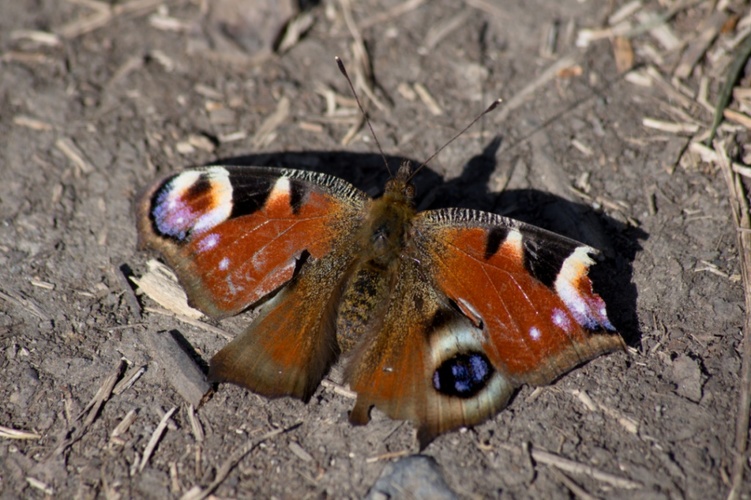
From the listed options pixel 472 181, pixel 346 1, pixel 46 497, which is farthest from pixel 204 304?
pixel 346 1

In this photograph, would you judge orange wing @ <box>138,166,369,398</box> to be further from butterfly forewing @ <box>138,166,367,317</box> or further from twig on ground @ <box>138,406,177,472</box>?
twig on ground @ <box>138,406,177,472</box>

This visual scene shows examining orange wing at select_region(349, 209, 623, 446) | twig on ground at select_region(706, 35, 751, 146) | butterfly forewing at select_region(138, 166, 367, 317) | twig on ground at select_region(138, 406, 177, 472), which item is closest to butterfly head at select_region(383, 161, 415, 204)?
butterfly forewing at select_region(138, 166, 367, 317)

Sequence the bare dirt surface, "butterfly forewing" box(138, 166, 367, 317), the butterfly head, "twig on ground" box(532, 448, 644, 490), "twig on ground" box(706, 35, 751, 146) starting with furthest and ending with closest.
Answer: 1. "twig on ground" box(706, 35, 751, 146)
2. the butterfly head
3. "butterfly forewing" box(138, 166, 367, 317)
4. the bare dirt surface
5. "twig on ground" box(532, 448, 644, 490)

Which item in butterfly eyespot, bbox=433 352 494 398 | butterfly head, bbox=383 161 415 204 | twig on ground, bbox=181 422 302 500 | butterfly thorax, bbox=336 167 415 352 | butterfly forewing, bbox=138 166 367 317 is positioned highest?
butterfly forewing, bbox=138 166 367 317

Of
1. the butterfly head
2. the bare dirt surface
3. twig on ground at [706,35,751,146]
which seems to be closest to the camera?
the bare dirt surface

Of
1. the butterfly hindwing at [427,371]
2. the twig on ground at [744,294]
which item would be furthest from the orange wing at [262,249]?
the twig on ground at [744,294]

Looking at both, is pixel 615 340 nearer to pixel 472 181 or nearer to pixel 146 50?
pixel 472 181
